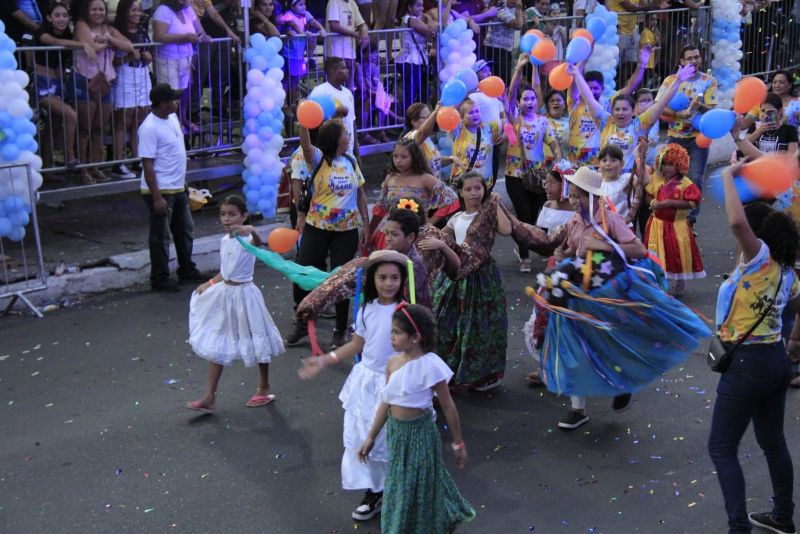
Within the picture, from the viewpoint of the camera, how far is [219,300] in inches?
274

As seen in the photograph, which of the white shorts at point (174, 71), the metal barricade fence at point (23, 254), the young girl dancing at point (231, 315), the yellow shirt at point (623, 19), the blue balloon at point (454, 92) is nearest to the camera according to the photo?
the young girl dancing at point (231, 315)

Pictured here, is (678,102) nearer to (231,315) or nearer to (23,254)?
(231,315)

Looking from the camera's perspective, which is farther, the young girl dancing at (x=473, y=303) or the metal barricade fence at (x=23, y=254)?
the metal barricade fence at (x=23, y=254)

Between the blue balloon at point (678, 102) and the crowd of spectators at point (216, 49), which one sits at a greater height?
the crowd of spectators at point (216, 49)

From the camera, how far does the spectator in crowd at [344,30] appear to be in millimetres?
11930

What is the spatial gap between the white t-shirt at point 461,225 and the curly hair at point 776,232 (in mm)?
2280

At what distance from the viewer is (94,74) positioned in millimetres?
10297

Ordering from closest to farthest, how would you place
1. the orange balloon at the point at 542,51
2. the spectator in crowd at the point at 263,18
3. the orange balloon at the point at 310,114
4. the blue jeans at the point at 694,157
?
the orange balloon at the point at 310,114 → the orange balloon at the point at 542,51 → the spectator in crowd at the point at 263,18 → the blue jeans at the point at 694,157

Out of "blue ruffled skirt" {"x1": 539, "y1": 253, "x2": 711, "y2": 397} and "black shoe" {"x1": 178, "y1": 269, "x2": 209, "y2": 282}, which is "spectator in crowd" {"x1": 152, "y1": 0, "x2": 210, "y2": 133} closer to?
"black shoe" {"x1": 178, "y1": 269, "x2": 209, "y2": 282}

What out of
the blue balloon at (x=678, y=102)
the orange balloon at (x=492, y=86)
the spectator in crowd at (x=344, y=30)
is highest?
the spectator in crowd at (x=344, y=30)

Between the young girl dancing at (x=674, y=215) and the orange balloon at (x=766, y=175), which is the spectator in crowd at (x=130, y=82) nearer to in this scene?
the young girl dancing at (x=674, y=215)

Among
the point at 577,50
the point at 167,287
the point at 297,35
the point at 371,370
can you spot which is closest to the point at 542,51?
the point at 577,50

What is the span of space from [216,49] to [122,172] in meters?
1.70

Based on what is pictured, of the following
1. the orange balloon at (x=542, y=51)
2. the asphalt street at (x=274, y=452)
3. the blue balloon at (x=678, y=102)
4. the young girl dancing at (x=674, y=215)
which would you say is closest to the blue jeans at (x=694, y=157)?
the blue balloon at (x=678, y=102)
